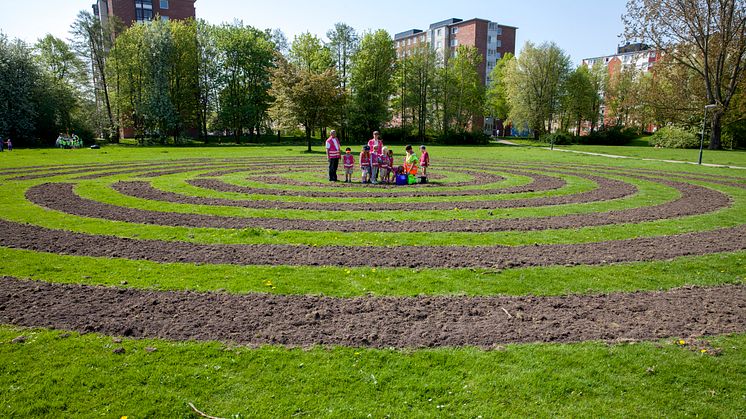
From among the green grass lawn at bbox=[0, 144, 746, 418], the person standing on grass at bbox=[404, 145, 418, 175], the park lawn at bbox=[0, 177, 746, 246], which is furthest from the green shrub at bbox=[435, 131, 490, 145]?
the green grass lawn at bbox=[0, 144, 746, 418]

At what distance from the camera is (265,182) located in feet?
72.5

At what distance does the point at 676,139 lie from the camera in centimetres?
5862

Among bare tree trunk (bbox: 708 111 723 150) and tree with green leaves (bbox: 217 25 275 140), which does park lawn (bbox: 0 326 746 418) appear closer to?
bare tree trunk (bbox: 708 111 723 150)

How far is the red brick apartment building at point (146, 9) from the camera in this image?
7719 centimetres

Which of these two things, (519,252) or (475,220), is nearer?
(519,252)

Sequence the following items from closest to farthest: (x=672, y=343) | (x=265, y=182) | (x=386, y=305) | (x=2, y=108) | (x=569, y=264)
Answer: (x=672, y=343), (x=386, y=305), (x=569, y=264), (x=265, y=182), (x=2, y=108)

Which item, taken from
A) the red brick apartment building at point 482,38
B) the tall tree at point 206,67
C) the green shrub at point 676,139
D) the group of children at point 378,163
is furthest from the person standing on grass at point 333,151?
the red brick apartment building at point 482,38

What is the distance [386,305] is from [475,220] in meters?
7.18

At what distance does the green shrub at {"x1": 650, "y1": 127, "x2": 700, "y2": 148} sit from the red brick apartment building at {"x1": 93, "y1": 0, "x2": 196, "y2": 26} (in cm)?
7502

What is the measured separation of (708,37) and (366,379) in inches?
2354

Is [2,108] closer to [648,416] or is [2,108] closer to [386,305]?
[386,305]

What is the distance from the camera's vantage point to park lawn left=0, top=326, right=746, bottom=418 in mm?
4754

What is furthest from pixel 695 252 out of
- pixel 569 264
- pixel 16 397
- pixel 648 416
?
pixel 16 397

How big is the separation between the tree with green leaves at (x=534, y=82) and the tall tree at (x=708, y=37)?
74.8 ft
